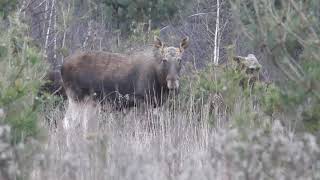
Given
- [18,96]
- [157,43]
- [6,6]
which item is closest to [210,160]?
[18,96]

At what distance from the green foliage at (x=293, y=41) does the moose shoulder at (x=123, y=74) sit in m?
5.79

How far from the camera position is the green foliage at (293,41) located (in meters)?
5.57

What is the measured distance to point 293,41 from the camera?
5816 millimetres

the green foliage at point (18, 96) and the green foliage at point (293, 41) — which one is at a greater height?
the green foliage at point (293, 41)

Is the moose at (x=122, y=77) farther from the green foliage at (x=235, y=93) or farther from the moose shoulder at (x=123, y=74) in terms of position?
the green foliage at (x=235, y=93)

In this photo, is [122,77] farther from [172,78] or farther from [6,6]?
[6,6]

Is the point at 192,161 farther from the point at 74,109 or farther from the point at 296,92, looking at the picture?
the point at 74,109

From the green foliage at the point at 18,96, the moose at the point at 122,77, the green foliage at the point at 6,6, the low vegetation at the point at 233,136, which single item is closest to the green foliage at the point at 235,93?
the low vegetation at the point at 233,136

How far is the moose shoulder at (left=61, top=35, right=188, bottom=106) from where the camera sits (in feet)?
38.9

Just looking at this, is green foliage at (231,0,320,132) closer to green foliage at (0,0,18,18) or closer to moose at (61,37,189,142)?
green foliage at (0,0,18,18)

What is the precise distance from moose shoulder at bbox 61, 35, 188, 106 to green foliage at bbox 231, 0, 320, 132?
5793 mm

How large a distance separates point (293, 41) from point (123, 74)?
6.79 m

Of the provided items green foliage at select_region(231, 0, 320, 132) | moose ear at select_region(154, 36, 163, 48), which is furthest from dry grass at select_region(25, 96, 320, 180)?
moose ear at select_region(154, 36, 163, 48)

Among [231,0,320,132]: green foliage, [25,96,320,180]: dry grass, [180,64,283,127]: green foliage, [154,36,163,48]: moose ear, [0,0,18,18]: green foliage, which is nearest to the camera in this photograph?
[25,96,320,180]: dry grass
